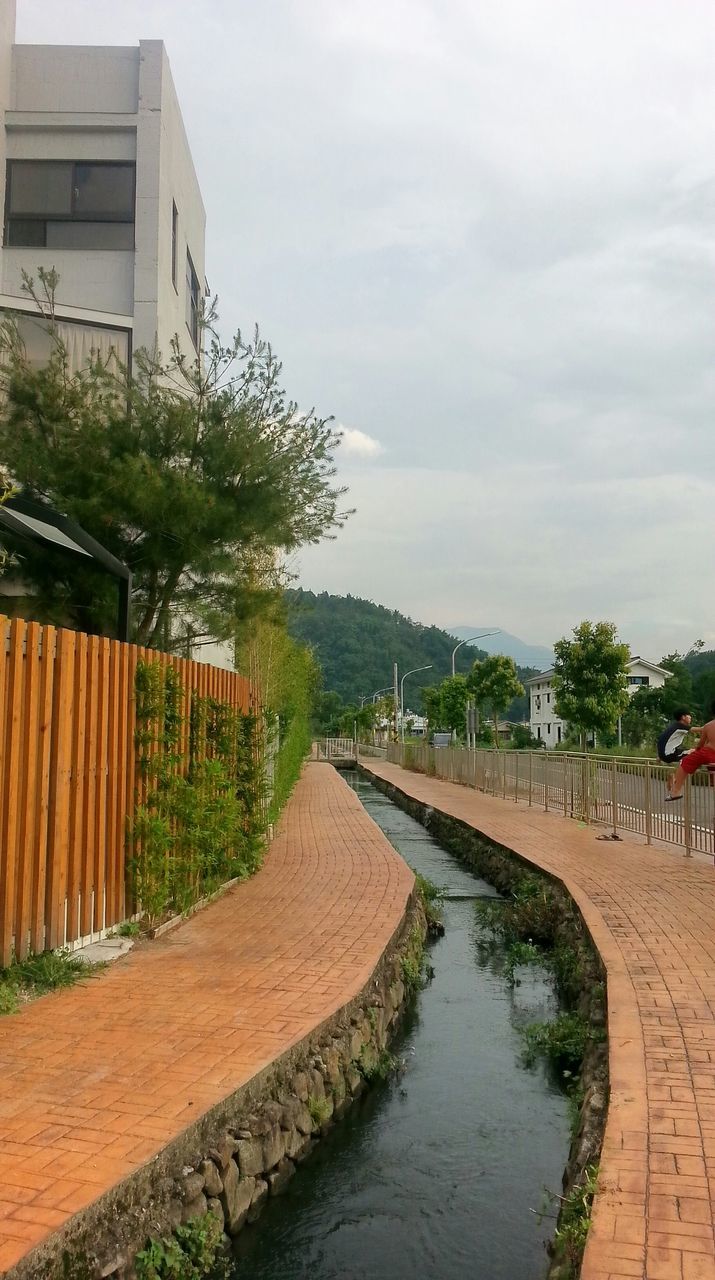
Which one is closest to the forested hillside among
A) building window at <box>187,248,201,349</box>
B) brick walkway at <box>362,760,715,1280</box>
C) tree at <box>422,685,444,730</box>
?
tree at <box>422,685,444,730</box>

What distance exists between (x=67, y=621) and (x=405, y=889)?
5023mm

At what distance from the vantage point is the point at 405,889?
32.5ft

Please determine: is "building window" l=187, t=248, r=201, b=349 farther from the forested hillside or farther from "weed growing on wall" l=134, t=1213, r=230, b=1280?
the forested hillside

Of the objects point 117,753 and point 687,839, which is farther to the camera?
point 687,839

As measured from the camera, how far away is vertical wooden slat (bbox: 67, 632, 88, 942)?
635 centimetres

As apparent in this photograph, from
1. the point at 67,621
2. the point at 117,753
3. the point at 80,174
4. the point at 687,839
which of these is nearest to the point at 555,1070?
the point at 117,753

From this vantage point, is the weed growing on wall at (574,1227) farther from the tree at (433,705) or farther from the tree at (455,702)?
the tree at (433,705)

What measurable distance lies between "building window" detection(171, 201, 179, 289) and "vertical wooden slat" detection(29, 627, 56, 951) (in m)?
12.3

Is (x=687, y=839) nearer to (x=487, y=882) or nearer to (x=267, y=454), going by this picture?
(x=487, y=882)

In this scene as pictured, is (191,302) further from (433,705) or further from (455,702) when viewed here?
(433,705)

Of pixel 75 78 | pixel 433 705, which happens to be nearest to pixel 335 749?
pixel 433 705

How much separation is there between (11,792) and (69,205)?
1288 cm

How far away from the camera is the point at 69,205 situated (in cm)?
1571

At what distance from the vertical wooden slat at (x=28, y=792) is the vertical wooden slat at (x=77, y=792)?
0.52m
